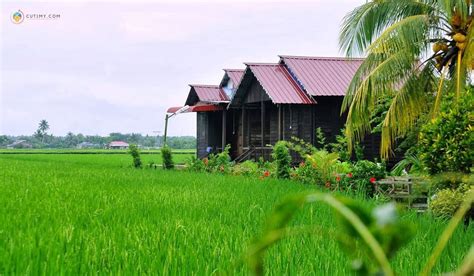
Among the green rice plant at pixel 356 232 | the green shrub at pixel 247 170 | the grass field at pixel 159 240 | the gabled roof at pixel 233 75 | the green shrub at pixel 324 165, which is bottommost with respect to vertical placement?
the grass field at pixel 159 240

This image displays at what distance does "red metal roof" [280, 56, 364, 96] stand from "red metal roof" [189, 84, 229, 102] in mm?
4547

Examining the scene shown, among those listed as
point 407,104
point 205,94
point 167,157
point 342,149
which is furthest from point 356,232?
point 205,94

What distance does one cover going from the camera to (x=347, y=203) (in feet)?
1.22

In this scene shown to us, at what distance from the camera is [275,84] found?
16625 mm

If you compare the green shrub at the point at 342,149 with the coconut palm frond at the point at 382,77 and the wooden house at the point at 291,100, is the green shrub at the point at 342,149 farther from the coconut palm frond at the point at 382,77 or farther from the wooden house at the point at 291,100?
the coconut palm frond at the point at 382,77

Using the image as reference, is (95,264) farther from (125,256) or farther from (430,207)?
(430,207)

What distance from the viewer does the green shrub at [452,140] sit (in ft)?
19.8

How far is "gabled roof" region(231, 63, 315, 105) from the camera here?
1584cm

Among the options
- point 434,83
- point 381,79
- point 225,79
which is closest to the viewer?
point 381,79

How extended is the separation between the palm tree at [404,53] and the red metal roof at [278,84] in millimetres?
4537

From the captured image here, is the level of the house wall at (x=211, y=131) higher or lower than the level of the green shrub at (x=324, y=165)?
higher

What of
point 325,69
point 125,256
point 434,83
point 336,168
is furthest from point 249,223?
point 325,69

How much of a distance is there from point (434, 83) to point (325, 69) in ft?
21.0

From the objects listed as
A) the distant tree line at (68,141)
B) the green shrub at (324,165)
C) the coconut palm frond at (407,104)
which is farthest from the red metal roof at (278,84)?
the distant tree line at (68,141)
